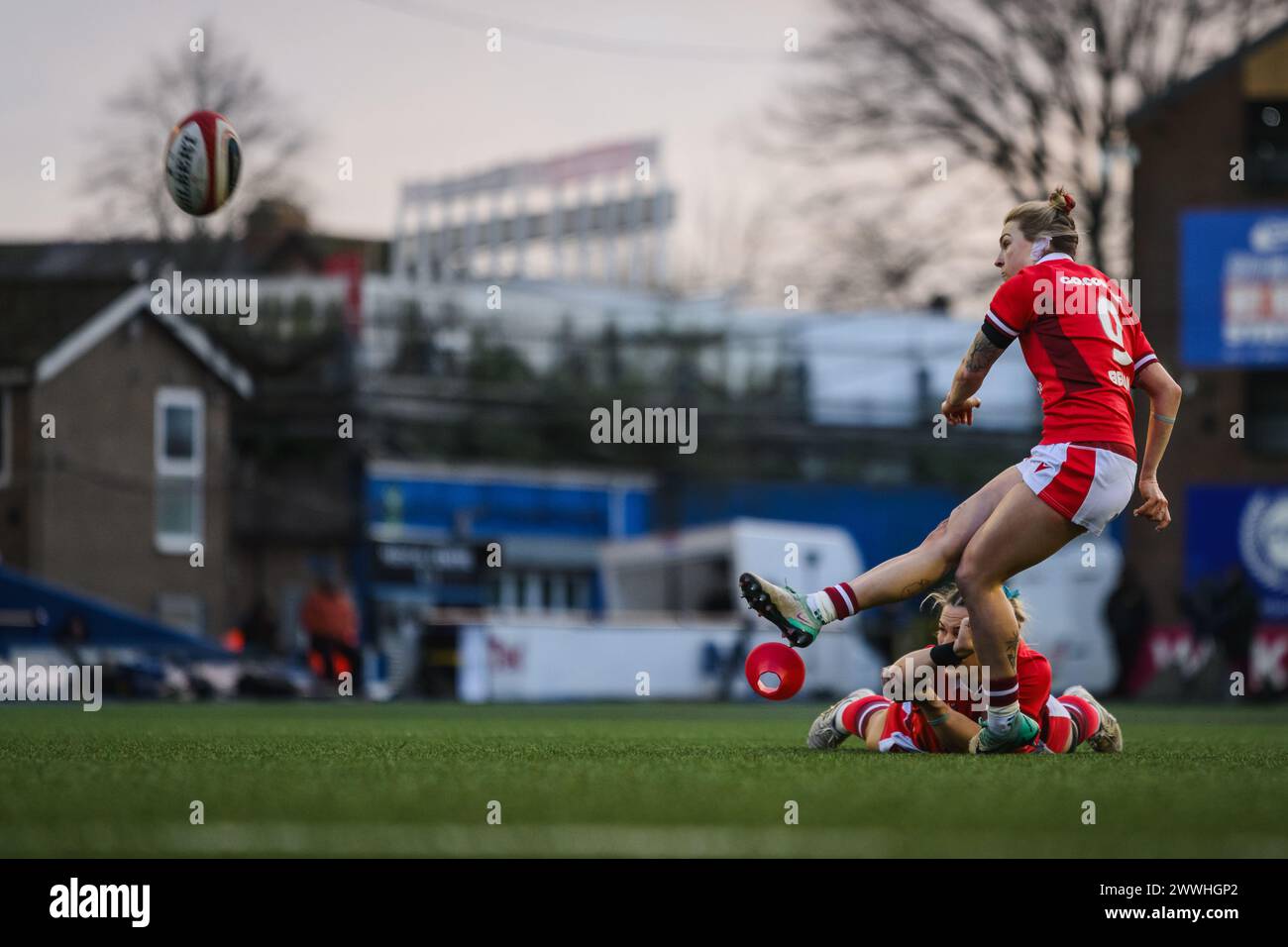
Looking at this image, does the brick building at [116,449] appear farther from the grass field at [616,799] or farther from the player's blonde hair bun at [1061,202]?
the player's blonde hair bun at [1061,202]

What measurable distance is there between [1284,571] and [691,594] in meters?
9.15

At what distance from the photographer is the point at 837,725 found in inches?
332

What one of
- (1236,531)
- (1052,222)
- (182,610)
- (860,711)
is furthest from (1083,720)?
(182,610)

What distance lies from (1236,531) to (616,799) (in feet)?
89.4

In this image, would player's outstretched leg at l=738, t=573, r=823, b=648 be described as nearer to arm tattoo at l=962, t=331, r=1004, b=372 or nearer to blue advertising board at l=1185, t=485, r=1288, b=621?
arm tattoo at l=962, t=331, r=1004, b=372

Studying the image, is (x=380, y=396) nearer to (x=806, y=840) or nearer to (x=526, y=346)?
(x=526, y=346)

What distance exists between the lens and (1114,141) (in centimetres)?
3531

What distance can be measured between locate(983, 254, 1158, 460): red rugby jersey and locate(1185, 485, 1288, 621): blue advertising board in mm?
24318

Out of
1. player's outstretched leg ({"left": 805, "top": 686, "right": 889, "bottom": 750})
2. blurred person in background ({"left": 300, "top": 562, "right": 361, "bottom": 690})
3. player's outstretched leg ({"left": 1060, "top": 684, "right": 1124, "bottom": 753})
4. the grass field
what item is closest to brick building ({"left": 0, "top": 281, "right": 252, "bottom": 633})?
blurred person in background ({"left": 300, "top": 562, "right": 361, "bottom": 690})

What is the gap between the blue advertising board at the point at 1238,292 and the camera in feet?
98.3

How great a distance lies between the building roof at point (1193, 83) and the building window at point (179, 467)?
798 inches

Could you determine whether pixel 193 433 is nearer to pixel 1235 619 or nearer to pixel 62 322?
pixel 62 322

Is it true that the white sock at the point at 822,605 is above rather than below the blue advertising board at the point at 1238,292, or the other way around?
below

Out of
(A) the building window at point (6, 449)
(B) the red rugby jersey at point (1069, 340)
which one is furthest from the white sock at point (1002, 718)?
(A) the building window at point (6, 449)
